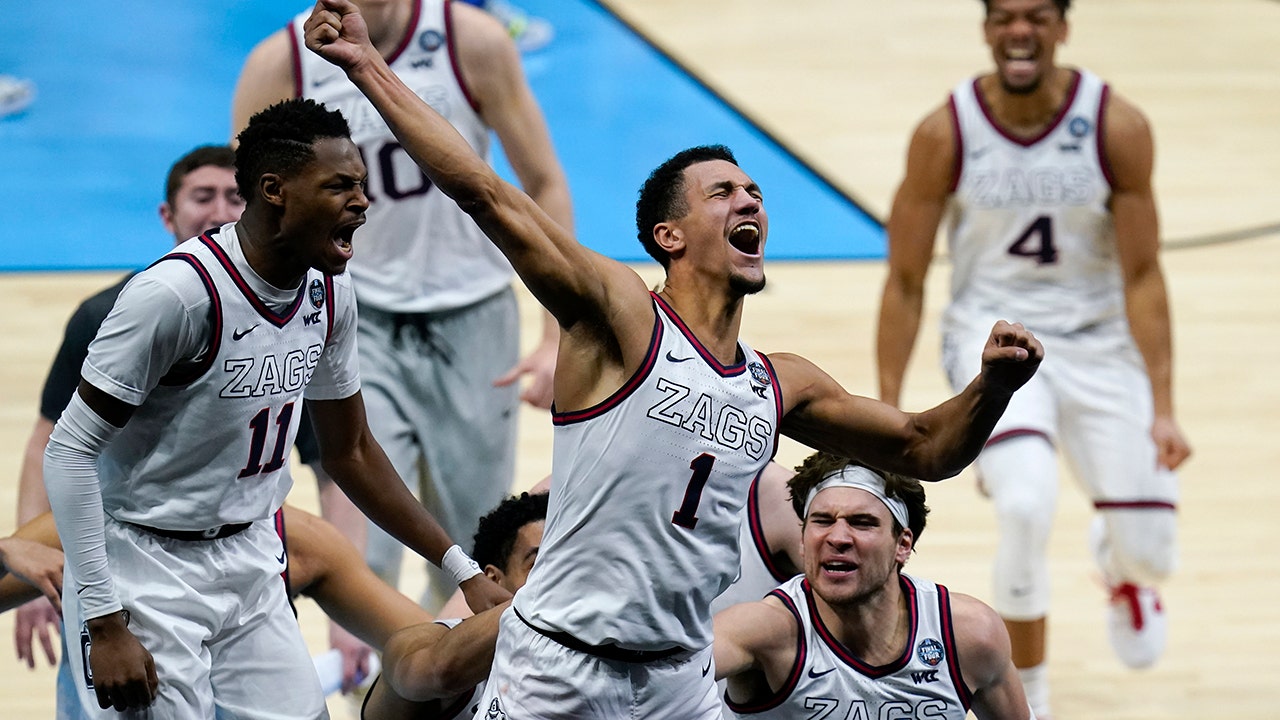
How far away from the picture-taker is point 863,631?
4.38 metres

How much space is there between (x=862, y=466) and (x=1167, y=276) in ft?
20.6

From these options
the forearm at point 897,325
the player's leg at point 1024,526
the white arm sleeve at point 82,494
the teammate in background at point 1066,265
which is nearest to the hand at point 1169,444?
the teammate in background at point 1066,265

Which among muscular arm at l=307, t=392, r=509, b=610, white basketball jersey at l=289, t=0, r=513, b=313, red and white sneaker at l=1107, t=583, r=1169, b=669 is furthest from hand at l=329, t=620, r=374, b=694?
red and white sneaker at l=1107, t=583, r=1169, b=669

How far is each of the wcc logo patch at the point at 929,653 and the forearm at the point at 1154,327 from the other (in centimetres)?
208

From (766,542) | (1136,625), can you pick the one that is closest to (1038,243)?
(1136,625)

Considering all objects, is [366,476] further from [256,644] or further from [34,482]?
[34,482]

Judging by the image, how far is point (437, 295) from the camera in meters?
5.70

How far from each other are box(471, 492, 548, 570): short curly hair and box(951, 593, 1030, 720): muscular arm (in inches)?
38.6

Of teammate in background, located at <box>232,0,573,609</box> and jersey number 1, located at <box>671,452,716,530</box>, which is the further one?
teammate in background, located at <box>232,0,573,609</box>

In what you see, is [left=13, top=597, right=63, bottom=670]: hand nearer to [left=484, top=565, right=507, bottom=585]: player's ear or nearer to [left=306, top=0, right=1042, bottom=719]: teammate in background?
[left=484, top=565, right=507, bottom=585]: player's ear

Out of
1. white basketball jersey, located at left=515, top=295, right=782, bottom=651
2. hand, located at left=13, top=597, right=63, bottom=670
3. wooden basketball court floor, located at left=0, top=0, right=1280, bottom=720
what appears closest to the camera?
white basketball jersey, located at left=515, top=295, right=782, bottom=651

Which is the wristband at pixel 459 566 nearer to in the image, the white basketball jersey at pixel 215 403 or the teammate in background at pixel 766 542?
the white basketball jersey at pixel 215 403

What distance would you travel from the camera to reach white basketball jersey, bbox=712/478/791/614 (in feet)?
15.9

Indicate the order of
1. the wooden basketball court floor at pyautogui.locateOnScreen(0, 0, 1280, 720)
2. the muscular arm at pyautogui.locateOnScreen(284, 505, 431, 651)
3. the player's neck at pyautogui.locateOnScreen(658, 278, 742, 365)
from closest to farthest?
the player's neck at pyautogui.locateOnScreen(658, 278, 742, 365) → the muscular arm at pyautogui.locateOnScreen(284, 505, 431, 651) → the wooden basketball court floor at pyautogui.locateOnScreen(0, 0, 1280, 720)
